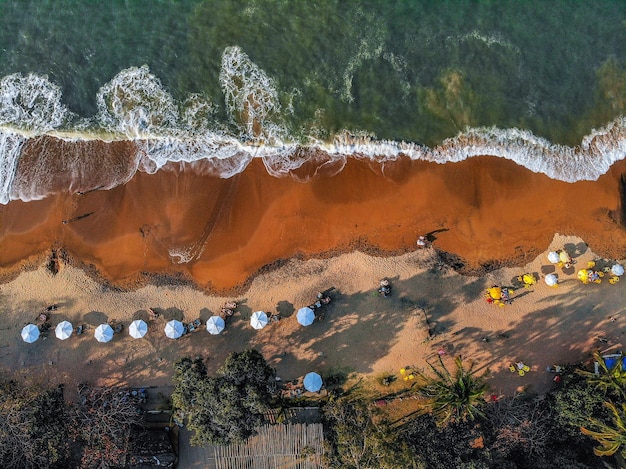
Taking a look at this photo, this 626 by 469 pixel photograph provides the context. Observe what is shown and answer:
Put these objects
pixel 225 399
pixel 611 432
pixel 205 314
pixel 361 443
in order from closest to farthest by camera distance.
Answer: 1. pixel 225 399
2. pixel 611 432
3. pixel 361 443
4. pixel 205 314

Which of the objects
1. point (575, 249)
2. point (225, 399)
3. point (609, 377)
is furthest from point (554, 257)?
point (225, 399)

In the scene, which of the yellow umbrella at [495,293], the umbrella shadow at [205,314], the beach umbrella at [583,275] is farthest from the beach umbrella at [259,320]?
the beach umbrella at [583,275]

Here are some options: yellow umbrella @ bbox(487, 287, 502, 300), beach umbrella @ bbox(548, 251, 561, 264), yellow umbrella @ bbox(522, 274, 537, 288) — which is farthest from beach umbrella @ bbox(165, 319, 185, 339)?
beach umbrella @ bbox(548, 251, 561, 264)

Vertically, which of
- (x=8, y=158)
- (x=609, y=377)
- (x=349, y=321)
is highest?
(x=8, y=158)

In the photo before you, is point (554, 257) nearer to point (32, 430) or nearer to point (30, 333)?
point (32, 430)

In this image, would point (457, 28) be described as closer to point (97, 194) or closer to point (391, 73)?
point (391, 73)

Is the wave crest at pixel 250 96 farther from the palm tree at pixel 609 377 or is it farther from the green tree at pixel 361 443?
the palm tree at pixel 609 377

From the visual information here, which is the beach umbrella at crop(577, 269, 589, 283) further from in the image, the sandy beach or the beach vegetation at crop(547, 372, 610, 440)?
the beach vegetation at crop(547, 372, 610, 440)
